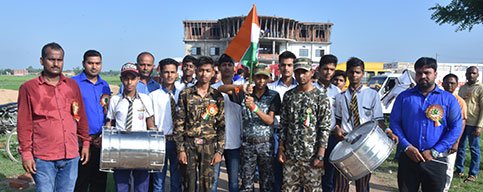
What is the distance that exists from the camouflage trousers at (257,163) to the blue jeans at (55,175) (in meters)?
1.90

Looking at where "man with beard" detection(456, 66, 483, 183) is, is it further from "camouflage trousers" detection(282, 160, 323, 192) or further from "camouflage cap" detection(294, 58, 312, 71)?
"camouflage cap" detection(294, 58, 312, 71)

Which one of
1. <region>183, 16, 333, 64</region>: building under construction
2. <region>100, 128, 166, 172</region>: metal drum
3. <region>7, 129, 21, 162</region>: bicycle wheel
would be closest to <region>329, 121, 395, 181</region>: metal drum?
<region>100, 128, 166, 172</region>: metal drum

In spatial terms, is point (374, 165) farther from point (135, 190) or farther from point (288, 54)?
point (135, 190)

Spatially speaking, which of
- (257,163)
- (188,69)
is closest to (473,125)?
(257,163)

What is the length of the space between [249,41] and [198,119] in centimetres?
111

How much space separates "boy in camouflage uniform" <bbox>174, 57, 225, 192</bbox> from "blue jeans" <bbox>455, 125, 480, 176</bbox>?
17.6ft

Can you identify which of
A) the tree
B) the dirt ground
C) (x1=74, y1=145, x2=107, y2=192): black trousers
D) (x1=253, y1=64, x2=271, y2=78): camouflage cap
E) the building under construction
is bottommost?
the dirt ground

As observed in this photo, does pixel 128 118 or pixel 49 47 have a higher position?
pixel 49 47

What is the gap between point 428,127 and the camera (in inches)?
154

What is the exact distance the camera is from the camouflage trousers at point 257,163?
419 centimetres

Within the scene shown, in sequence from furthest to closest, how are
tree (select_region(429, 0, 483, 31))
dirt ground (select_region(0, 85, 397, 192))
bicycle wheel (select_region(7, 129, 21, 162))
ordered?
tree (select_region(429, 0, 483, 31))
bicycle wheel (select_region(7, 129, 21, 162))
dirt ground (select_region(0, 85, 397, 192))

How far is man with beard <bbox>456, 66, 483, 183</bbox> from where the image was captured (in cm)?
676

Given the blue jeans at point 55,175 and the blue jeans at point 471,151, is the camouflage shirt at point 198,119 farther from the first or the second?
the blue jeans at point 471,151

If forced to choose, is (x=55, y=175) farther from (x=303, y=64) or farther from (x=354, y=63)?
(x=354, y=63)
